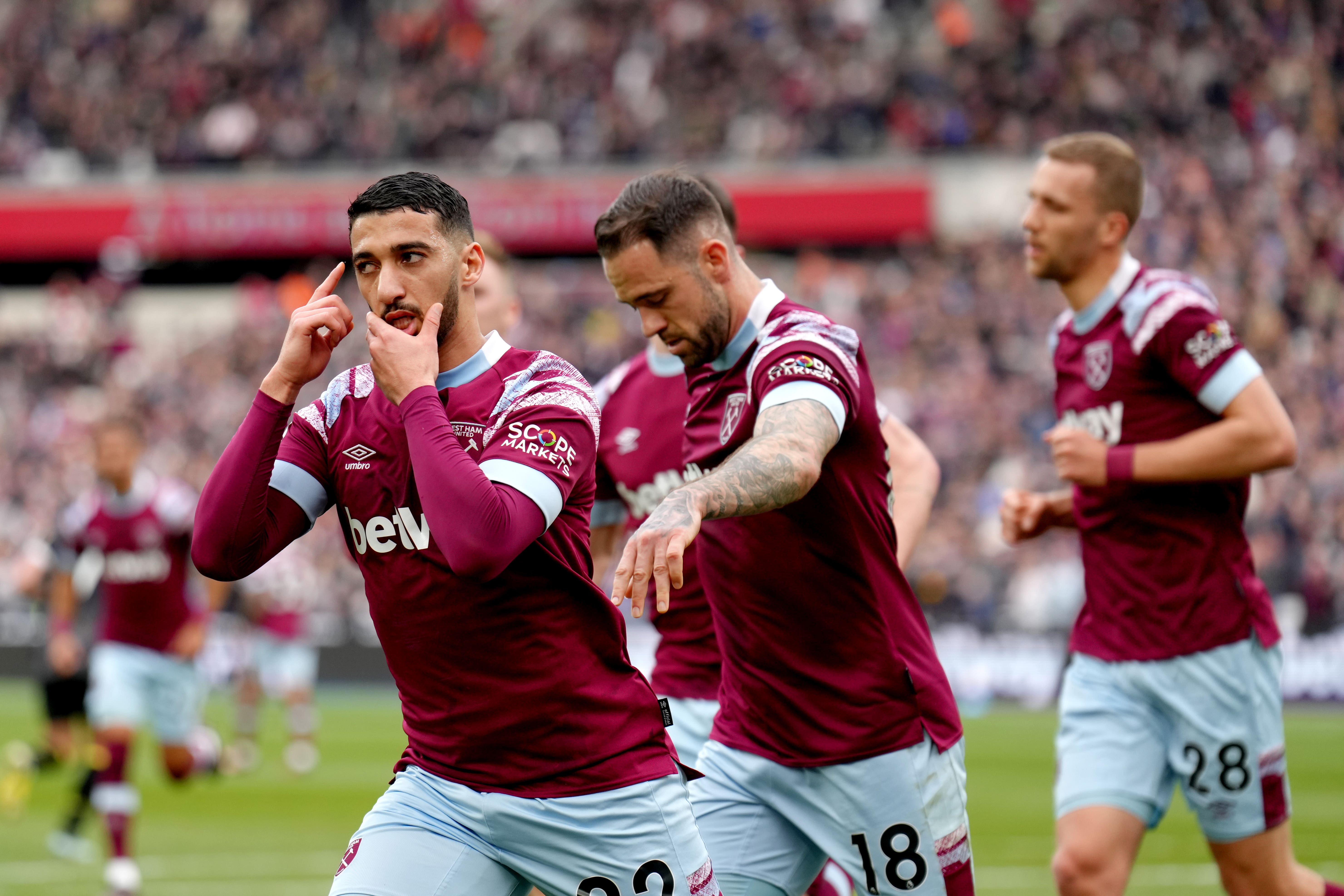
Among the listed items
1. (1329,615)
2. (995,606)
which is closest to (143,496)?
(995,606)

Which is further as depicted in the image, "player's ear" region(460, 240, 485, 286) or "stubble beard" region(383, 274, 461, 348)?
"player's ear" region(460, 240, 485, 286)

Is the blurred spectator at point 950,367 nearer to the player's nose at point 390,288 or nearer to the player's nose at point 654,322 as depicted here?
the player's nose at point 654,322

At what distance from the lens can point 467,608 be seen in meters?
3.86

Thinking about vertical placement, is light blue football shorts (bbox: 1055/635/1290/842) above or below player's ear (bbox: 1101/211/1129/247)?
below

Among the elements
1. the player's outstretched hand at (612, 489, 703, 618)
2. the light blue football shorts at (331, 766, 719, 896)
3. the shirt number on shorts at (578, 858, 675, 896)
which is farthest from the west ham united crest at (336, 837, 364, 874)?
the player's outstretched hand at (612, 489, 703, 618)

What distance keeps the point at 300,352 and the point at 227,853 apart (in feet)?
25.5

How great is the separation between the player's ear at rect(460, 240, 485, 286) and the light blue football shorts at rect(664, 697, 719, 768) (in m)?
2.00

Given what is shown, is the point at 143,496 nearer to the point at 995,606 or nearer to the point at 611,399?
the point at 611,399

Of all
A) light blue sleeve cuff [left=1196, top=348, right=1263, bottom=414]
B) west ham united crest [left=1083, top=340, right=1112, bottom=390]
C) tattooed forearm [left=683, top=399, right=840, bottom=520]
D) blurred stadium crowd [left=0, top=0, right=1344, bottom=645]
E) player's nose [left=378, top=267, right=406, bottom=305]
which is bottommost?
tattooed forearm [left=683, top=399, right=840, bottom=520]

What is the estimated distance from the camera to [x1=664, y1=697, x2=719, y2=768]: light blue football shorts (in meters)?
5.58

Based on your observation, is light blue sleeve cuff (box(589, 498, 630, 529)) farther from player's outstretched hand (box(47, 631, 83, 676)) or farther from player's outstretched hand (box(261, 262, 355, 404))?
player's outstretched hand (box(47, 631, 83, 676))

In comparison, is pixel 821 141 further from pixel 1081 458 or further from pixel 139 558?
pixel 1081 458

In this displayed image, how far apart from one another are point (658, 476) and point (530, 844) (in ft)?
6.84

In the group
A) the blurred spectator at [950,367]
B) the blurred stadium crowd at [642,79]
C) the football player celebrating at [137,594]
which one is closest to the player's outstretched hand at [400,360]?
the football player celebrating at [137,594]
